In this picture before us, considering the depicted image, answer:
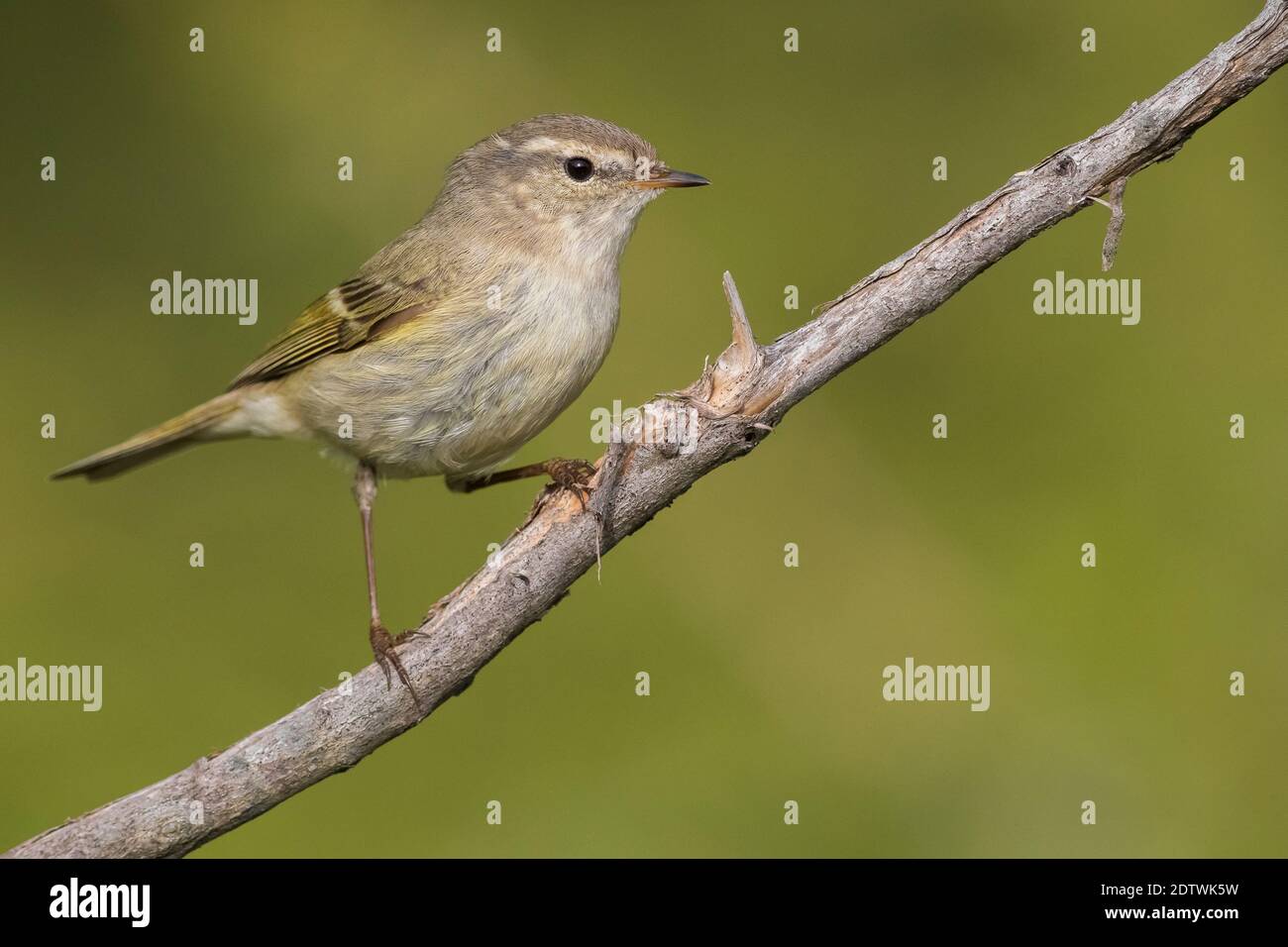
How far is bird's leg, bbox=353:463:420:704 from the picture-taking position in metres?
3.06

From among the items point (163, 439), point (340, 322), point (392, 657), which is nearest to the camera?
point (392, 657)

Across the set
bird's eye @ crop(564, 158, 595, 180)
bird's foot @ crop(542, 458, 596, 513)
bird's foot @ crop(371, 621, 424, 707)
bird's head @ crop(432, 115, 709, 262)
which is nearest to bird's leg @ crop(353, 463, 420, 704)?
bird's foot @ crop(371, 621, 424, 707)

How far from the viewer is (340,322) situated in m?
3.86

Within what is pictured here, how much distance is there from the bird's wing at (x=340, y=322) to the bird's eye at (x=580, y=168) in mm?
486

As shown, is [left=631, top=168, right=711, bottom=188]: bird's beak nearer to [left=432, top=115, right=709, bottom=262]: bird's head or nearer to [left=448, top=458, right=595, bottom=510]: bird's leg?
[left=432, top=115, right=709, bottom=262]: bird's head

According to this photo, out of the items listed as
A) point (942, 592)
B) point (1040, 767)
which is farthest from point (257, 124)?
point (1040, 767)

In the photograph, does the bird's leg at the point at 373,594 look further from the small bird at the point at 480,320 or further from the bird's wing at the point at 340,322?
the bird's wing at the point at 340,322

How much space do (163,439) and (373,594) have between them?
1042mm

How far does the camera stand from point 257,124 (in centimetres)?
569

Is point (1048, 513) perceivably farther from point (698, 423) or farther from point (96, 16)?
point (96, 16)

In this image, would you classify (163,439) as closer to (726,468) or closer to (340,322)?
(340,322)

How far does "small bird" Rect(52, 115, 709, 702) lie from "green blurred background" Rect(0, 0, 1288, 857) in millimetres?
561

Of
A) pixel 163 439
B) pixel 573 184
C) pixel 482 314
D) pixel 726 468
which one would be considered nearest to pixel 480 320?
pixel 482 314

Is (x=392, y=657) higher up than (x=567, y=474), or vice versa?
(x=567, y=474)
